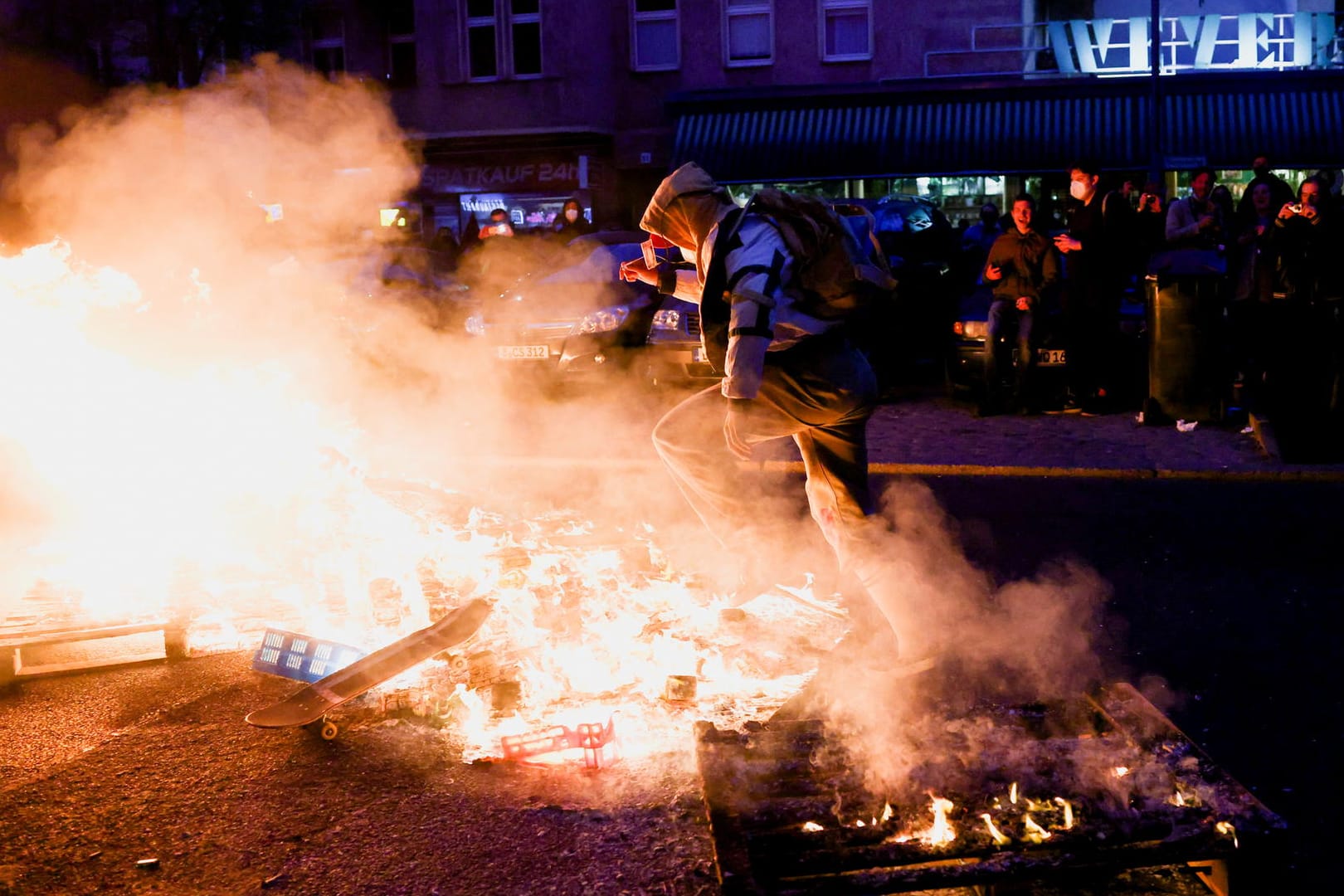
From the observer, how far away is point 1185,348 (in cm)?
1042

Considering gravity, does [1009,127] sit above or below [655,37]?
below

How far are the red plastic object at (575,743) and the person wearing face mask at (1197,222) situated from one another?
376 inches

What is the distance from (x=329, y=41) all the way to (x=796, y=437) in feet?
85.6

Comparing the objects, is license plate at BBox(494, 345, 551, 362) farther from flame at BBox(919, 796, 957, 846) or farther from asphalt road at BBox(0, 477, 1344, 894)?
flame at BBox(919, 796, 957, 846)

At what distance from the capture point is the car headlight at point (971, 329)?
11516 mm

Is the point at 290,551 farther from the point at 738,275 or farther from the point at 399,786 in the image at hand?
the point at 738,275

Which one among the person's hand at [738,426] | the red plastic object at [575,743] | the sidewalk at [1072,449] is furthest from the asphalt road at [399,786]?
the sidewalk at [1072,449]

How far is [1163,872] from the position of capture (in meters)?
3.10

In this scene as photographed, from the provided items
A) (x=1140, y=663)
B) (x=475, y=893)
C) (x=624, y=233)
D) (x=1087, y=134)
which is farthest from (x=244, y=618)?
(x=1087, y=134)

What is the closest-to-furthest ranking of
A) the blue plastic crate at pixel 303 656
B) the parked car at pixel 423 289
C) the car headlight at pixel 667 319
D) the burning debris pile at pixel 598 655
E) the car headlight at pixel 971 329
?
the burning debris pile at pixel 598 655
the blue plastic crate at pixel 303 656
the car headlight at pixel 971 329
the car headlight at pixel 667 319
the parked car at pixel 423 289

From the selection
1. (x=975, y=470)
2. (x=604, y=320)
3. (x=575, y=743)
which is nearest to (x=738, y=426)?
(x=575, y=743)

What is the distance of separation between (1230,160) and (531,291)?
15.3m

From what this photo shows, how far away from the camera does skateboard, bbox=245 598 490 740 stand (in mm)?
3977

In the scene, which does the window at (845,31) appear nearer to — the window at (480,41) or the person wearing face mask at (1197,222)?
the window at (480,41)
